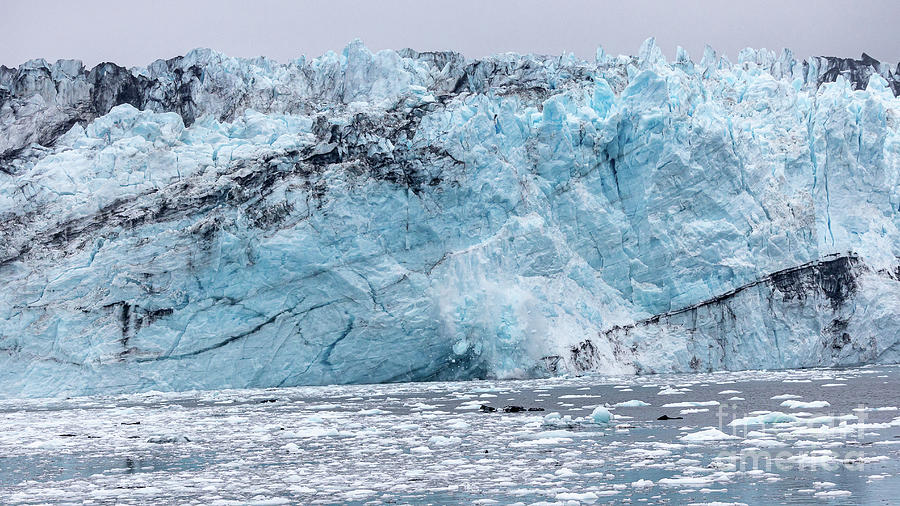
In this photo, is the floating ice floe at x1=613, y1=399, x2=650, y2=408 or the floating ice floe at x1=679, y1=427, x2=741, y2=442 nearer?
the floating ice floe at x1=679, y1=427, x2=741, y2=442

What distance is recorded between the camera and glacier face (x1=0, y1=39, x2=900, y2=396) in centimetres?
1888

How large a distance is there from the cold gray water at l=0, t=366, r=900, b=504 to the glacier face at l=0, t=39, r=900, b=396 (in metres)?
3.59

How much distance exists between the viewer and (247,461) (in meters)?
8.60

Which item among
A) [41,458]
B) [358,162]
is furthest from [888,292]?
[41,458]

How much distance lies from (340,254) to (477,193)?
3.21m

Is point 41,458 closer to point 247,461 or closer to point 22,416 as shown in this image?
point 247,461

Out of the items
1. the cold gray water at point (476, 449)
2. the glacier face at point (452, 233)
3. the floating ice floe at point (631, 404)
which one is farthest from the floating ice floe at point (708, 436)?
the glacier face at point (452, 233)

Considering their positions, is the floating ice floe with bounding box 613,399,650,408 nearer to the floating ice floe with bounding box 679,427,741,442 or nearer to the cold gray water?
the cold gray water

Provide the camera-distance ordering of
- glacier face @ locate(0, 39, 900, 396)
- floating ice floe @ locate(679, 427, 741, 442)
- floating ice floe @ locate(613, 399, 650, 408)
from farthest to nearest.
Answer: glacier face @ locate(0, 39, 900, 396) → floating ice floe @ locate(613, 399, 650, 408) → floating ice floe @ locate(679, 427, 741, 442)

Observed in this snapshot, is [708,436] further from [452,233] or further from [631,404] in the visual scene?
[452,233]

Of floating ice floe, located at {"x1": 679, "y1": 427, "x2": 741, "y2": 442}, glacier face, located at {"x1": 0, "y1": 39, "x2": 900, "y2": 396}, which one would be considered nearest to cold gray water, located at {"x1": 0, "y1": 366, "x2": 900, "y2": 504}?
floating ice floe, located at {"x1": 679, "y1": 427, "x2": 741, "y2": 442}

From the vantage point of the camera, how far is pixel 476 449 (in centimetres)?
891

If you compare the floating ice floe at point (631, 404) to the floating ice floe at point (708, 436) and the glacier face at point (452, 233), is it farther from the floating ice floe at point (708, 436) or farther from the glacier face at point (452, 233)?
the glacier face at point (452, 233)

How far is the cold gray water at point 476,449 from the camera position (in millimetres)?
6598
